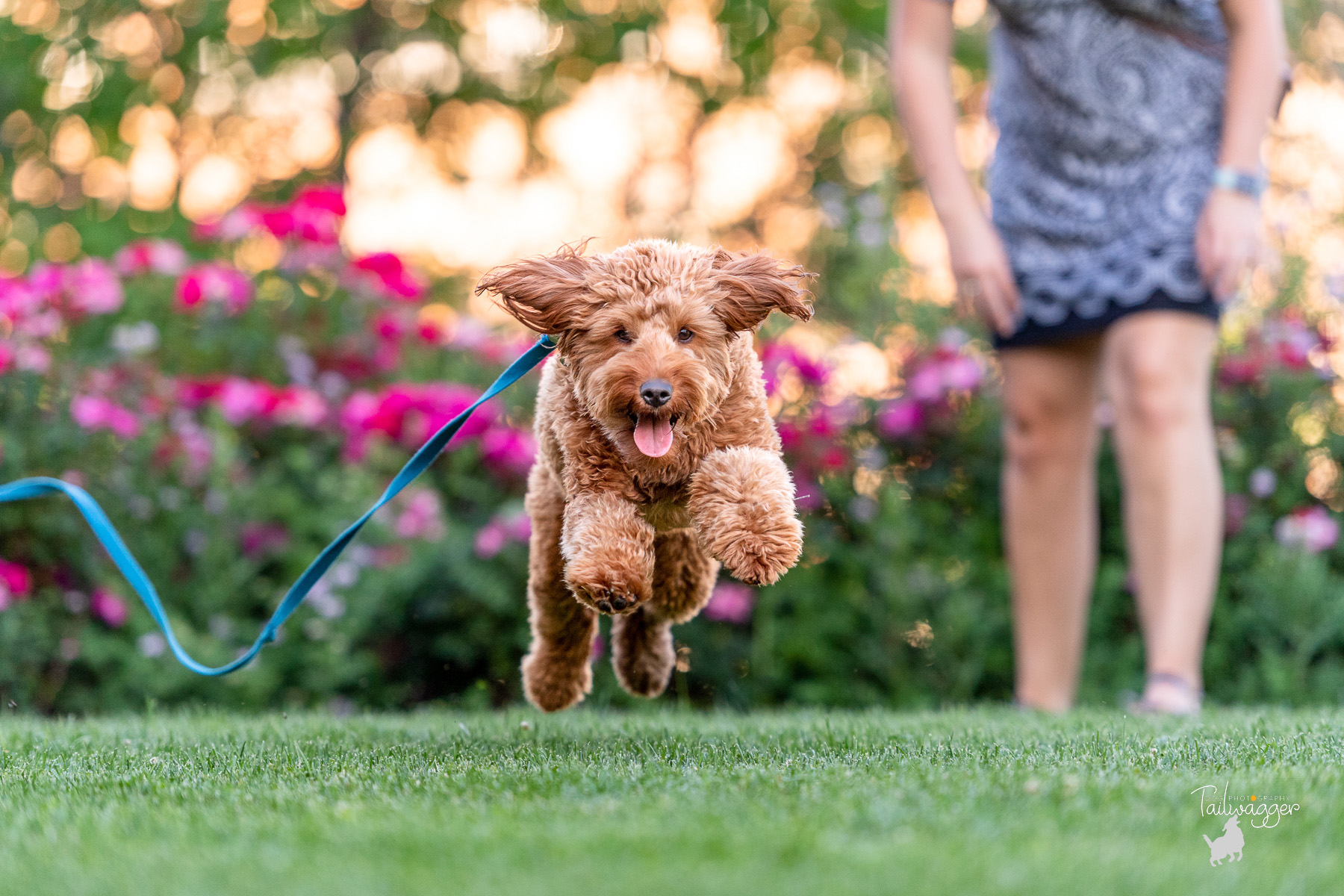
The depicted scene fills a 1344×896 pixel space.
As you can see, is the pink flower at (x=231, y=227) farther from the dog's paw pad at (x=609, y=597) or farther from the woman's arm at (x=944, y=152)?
the dog's paw pad at (x=609, y=597)

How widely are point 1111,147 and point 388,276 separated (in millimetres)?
3113

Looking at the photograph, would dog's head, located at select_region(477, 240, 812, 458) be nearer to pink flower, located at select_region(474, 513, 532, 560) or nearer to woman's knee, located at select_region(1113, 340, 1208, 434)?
woman's knee, located at select_region(1113, 340, 1208, 434)

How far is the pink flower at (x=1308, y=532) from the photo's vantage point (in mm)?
4805

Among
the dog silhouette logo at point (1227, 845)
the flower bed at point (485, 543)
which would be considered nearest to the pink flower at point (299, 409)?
the flower bed at point (485, 543)

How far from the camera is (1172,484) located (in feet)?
12.7

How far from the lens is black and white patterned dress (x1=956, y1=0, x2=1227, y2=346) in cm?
398

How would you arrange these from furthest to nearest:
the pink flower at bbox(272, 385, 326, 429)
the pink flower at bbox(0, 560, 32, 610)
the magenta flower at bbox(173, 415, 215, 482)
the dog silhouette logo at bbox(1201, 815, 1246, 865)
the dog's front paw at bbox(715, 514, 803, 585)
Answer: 1. the pink flower at bbox(272, 385, 326, 429)
2. the magenta flower at bbox(173, 415, 215, 482)
3. the pink flower at bbox(0, 560, 32, 610)
4. the dog's front paw at bbox(715, 514, 803, 585)
5. the dog silhouette logo at bbox(1201, 815, 1246, 865)

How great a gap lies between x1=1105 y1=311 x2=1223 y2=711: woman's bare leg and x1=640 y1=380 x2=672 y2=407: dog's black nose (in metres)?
2.22

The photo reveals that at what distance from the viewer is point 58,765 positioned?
9.07ft

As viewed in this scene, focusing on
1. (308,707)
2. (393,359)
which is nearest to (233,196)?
(393,359)

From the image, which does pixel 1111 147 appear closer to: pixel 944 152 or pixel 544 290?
pixel 944 152

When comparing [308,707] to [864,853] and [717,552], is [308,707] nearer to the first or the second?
[717,552]

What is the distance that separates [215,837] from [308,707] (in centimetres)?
302

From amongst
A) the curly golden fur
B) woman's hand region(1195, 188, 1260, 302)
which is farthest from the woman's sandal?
the curly golden fur
